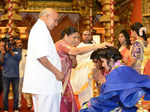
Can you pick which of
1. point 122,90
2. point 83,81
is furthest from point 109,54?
point 83,81

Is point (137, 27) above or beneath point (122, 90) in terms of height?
above

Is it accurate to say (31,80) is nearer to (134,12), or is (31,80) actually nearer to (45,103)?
(45,103)

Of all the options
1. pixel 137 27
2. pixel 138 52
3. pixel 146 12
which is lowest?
pixel 138 52

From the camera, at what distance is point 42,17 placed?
281 centimetres

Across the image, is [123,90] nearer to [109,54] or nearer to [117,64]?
[117,64]

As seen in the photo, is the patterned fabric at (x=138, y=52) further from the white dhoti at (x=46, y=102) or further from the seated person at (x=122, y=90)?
the seated person at (x=122, y=90)

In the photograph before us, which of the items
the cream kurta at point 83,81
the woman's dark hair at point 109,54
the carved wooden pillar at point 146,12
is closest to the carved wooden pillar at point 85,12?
the carved wooden pillar at point 146,12

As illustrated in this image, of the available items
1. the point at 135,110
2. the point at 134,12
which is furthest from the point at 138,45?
the point at 134,12

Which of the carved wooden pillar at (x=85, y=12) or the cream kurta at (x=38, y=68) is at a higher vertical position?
the carved wooden pillar at (x=85, y=12)

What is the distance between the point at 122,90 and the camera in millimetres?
2131

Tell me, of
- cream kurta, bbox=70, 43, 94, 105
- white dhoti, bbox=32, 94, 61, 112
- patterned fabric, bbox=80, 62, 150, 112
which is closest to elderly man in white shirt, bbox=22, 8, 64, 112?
white dhoti, bbox=32, 94, 61, 112

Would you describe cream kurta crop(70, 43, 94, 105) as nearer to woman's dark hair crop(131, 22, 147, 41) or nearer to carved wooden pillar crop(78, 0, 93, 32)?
woman's dark hair crop(131, 22, 147, 41)

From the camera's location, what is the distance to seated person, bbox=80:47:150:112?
210 centimetres

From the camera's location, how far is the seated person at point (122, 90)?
82.7 inches
